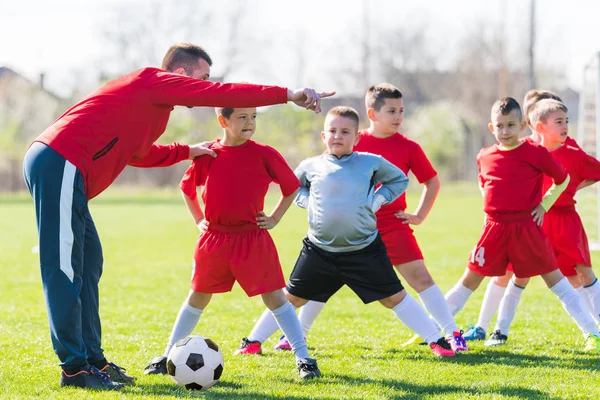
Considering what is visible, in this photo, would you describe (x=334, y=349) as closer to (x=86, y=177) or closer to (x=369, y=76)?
(x=86, y=177)

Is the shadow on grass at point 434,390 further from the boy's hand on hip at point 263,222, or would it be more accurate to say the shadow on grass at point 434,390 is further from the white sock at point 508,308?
the white sock at point 508,308

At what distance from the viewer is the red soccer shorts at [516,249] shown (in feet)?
19.1

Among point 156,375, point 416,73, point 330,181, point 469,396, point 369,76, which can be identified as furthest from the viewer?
point 416,73

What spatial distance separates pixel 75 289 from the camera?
14.7 ft

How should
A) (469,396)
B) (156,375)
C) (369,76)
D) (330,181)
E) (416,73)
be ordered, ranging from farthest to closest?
(416,73) → (369,76) → (330,181) → (156,375) → (469,396)

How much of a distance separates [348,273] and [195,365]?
1.22 meters

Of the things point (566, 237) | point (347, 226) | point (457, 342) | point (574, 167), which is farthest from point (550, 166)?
point (347, 226)

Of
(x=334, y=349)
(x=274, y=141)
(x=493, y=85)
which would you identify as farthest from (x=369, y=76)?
(x=334, y=349)

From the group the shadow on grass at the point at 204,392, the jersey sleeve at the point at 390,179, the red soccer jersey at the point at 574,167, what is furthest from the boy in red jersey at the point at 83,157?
the red soccer jersey at the point at 574,167

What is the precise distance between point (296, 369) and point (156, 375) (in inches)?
33.7

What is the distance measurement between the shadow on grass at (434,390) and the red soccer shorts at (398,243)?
1207mm

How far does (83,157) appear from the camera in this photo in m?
4.46

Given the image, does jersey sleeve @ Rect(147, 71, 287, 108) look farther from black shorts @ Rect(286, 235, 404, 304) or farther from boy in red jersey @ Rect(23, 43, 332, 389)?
black shorts @ Rect(286, 235, 404, 304)

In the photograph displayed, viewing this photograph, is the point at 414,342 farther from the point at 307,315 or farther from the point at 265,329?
the point at 265,329
